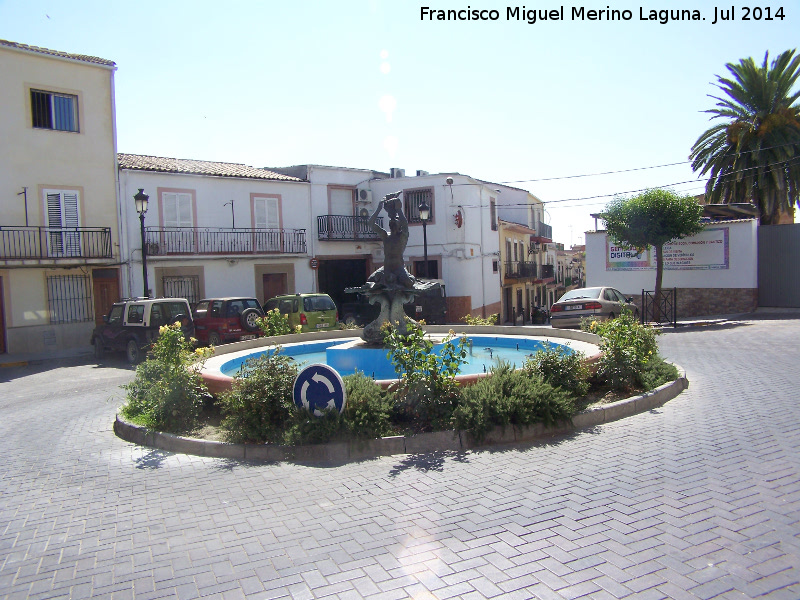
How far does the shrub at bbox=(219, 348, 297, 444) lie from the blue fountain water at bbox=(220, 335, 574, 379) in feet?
6.78

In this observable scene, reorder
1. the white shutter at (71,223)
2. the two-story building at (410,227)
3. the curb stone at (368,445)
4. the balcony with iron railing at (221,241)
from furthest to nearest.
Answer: the two-story building at (410,227), the balcony with iron railing at (221,241), the white shutter at (71,223), the curb stone at (368,445)

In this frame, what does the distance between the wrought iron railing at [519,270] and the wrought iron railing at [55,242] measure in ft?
68.4

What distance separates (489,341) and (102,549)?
9252 mm

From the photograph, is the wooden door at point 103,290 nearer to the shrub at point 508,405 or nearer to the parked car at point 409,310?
the parked car at point 409,310

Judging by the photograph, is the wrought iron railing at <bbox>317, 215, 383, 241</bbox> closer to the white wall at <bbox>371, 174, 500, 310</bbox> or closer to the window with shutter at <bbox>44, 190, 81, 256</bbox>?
the white wall at <bbox>371, 174, 500, 310</bbox>

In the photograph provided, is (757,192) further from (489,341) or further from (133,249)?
(133,249)

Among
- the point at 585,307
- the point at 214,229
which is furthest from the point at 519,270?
the point at 585,307

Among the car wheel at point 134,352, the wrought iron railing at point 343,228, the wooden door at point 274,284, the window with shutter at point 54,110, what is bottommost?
the car wheel at point 134,352

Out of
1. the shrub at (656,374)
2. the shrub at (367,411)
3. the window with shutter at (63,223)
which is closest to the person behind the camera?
the shrub at (367,411)

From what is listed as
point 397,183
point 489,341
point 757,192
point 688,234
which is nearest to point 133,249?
point 397,183

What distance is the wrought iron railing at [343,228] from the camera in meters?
28.4

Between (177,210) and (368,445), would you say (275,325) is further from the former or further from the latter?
(177,210)

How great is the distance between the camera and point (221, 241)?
25125 millimetres

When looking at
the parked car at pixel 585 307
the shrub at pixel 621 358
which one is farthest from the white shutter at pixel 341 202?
the shrub at pixel 621 358
